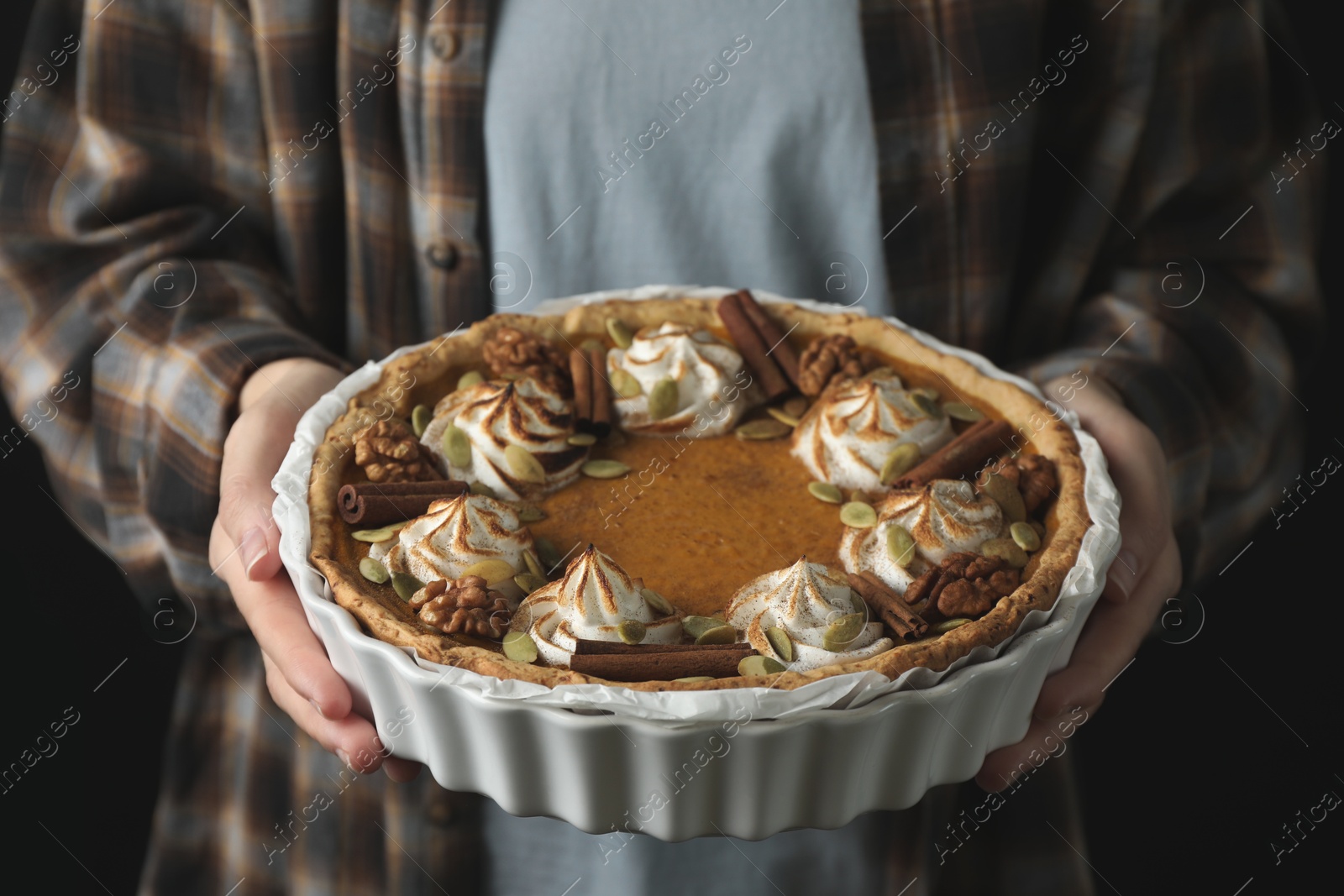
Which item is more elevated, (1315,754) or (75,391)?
(75,391)

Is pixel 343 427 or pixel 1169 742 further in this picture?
pixel 1169 742

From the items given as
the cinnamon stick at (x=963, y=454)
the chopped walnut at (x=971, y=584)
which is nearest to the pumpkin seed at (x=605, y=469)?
the cinnamon stick at (x=963, y=454)

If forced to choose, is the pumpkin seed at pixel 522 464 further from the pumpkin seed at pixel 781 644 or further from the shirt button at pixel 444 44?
the shirt button at pixel 444 44

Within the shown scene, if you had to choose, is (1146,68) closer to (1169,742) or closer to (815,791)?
(815,791)

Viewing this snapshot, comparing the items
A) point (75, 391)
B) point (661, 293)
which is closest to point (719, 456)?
point (661, 293)

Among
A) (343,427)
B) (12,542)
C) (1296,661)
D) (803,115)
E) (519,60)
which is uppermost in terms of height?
(519,60)

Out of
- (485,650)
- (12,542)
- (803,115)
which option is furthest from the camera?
(12,542)

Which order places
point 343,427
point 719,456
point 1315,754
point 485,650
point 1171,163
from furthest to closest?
point 1315,754 < point 1171,163 < point 719,456 < point 343,427 < point 485,650
